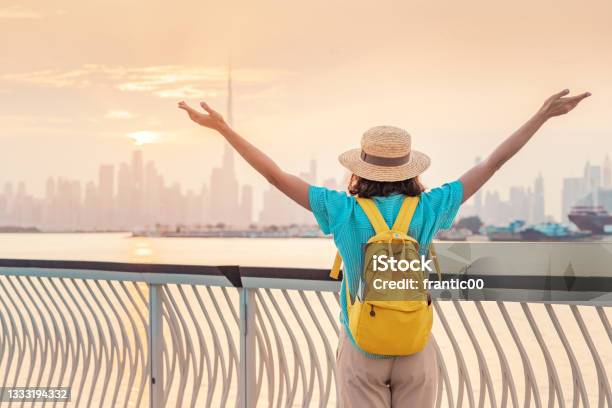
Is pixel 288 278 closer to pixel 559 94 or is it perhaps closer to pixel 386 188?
pixel 386 188

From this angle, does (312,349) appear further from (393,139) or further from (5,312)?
(5,312)

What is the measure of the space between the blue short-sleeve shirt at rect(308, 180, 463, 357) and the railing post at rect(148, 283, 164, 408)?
2216 mm

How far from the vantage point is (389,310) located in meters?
2.77

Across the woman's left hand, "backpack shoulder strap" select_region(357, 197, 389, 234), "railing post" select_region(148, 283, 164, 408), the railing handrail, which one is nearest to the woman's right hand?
"backpack shoulder strap" select_region(357, 197, 389, 234)

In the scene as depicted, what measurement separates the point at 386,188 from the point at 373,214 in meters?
0.12

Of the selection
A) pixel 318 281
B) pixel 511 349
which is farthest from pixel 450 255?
pixel 511 349

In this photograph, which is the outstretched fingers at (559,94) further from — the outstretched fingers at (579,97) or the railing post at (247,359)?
the railing post at (247,359)

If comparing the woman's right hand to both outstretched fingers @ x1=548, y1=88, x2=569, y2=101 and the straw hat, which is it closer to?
the straw hat

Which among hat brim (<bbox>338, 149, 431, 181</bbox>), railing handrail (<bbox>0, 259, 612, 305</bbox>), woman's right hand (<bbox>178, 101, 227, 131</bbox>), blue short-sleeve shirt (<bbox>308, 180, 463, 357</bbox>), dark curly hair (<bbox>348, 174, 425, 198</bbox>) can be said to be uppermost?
woman's right hand (<bbox>178, 101, 227, 131</bbox>)

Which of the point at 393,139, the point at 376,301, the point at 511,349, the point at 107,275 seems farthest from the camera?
the point at 511,349

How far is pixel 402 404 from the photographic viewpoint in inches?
113

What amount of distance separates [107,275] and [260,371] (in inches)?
44.3

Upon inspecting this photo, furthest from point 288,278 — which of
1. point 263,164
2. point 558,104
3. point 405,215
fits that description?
point 558,104

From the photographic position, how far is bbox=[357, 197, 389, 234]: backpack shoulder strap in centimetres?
278
